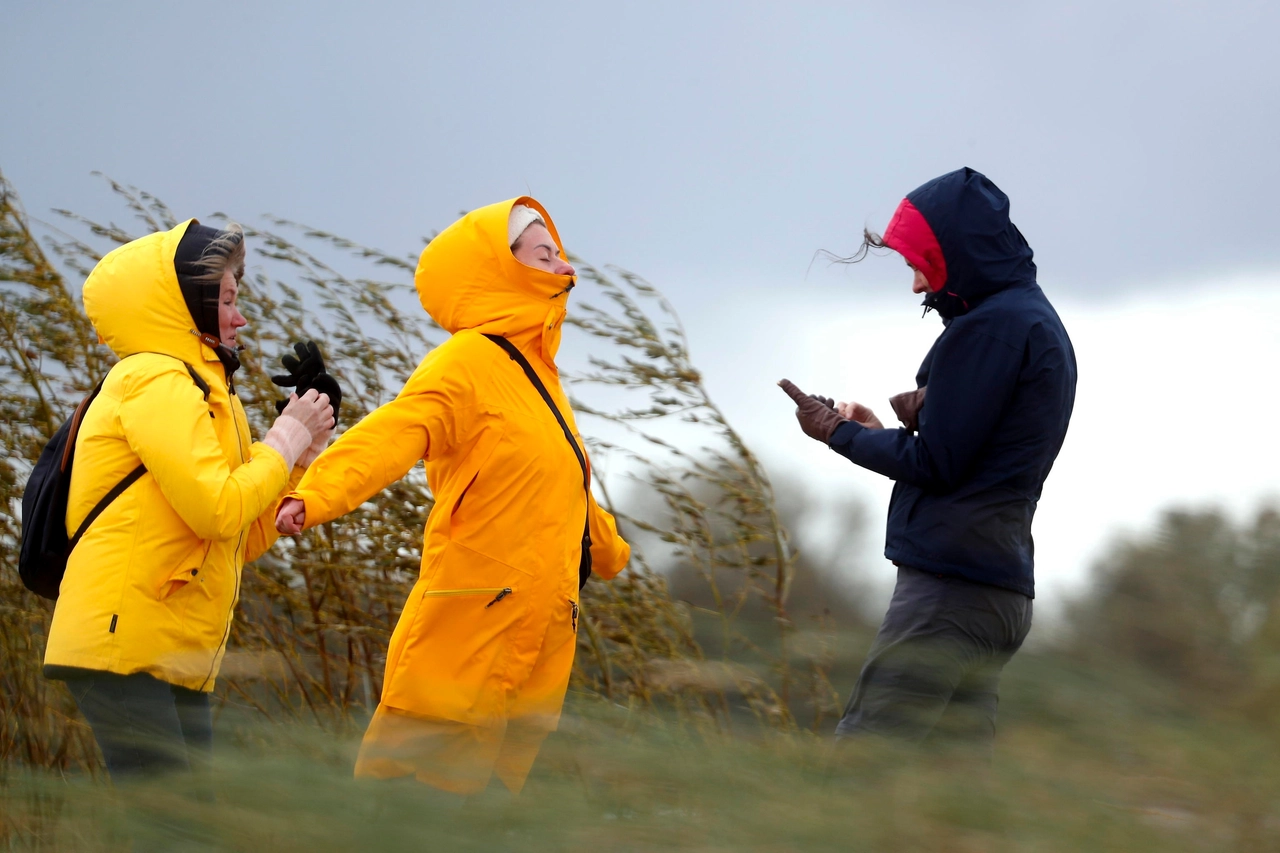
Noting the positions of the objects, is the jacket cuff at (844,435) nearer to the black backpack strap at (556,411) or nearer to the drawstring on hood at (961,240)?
the drawstring on hood at (961,240)

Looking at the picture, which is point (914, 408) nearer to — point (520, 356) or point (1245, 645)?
point (520, 356)

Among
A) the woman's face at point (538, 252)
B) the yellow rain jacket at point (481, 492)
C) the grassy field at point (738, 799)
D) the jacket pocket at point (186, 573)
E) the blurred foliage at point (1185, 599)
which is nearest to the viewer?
the grassy field at point (738, 799)

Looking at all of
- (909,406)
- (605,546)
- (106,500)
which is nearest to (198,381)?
(106,500)

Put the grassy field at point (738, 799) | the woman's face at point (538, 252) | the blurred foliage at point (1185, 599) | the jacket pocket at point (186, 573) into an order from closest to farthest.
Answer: the grassy field at point (738, 799) < the blurred foliage at point (1185, 599) < the jacket pocket at point (186, 573) < the woman's face at point (538, 252)

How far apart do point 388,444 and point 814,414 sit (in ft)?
3.22

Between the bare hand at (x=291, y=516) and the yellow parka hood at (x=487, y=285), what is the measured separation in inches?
25.2

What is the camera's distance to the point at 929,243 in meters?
2.73

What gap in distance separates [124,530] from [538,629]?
91cm

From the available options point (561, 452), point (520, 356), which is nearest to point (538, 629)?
point (561, 452)

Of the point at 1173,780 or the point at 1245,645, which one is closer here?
the point at 1173,780

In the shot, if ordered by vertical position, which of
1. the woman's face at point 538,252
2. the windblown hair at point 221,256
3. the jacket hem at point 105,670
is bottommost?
the jacket hem at point 105,670

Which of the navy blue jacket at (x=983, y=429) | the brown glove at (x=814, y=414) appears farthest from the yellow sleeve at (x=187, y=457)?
the navy blue jacket at (x=983, y=429)

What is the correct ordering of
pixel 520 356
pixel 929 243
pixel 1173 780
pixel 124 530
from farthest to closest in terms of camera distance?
pixel 520 356 < pixel 929 243 < pixel 124 530 < pixel 1173 780

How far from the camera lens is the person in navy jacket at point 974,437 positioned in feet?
8.42
